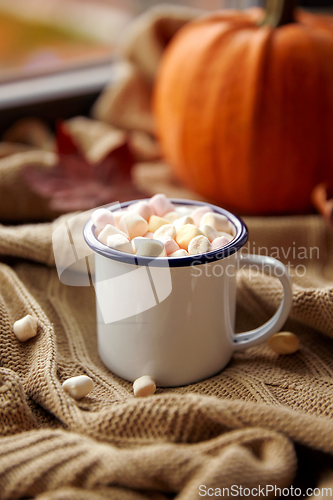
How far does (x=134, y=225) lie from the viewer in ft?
1.59

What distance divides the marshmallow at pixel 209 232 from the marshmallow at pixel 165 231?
0.03 m

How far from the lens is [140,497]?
1.21 ft

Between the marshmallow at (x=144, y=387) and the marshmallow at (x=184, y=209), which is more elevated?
the marshmallow at (x=184, y=209)

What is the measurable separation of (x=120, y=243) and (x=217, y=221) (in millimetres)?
118

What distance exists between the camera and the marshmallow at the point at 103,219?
490 mm

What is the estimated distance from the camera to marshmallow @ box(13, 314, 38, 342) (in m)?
0.52

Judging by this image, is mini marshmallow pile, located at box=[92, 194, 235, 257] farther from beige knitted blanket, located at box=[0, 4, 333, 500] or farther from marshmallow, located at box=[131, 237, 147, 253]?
beige knitted blanket, located at box=[0, 4, 333, 500]

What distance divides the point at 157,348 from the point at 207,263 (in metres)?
0.11

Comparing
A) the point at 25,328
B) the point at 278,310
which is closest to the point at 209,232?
the point at 278,310

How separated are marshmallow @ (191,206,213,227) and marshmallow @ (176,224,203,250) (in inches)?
1.8

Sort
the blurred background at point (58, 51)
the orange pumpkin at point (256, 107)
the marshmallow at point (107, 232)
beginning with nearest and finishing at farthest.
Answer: the marshmallow at point (107, 232)
the orange pumpkin at point (256, 107)
the blurred background at point (58, 51)

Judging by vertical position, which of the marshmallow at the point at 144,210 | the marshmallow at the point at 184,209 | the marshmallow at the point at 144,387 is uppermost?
the marshmallow at the point at 144,210

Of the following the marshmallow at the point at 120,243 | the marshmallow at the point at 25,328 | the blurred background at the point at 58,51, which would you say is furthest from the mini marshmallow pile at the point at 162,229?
the blurred background at the point at 58,51

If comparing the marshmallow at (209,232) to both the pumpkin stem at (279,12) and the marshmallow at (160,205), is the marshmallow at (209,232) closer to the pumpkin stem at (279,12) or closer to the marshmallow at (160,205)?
the marshmallow at (160,205)
